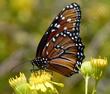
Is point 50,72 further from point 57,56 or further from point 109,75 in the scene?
point 109,75

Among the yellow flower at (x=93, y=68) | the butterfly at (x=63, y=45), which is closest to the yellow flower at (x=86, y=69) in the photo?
the yellow flower at (x=93, y=68)

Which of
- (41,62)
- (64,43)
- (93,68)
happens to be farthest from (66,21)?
(93,68)

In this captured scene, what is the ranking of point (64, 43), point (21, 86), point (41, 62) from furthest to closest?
point (64, 43) → point (41, 62) → point (21, 86)

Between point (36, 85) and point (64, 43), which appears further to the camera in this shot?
point (64, 43)

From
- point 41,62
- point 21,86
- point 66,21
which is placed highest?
point 66,21

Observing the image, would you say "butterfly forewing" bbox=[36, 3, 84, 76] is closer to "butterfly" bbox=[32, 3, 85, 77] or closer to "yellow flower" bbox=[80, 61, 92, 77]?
"butterfly" bbox=[32, 3, 85, 77]

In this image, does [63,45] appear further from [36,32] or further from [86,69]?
[36,32]

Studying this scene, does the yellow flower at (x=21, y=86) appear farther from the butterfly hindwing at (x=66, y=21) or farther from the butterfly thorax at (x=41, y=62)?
the butterfly hindwing at (x=66, y=21)

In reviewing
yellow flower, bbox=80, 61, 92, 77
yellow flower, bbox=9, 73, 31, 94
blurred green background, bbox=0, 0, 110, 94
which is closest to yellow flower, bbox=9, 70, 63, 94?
yellow flower, bbox=9, 73, 31, 94
